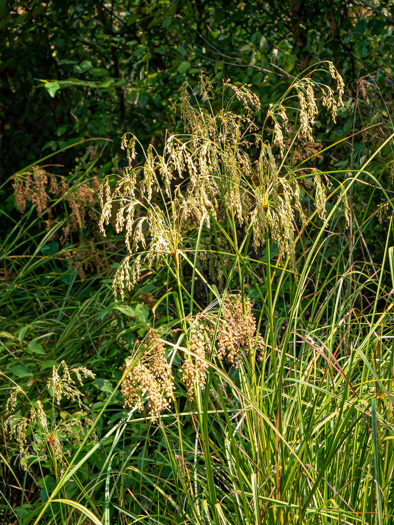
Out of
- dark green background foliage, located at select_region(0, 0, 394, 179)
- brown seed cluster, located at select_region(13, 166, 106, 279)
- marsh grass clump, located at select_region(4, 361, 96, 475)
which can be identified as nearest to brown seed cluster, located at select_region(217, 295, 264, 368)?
marsh grass clump, located at select_region(4, 361, 96, 475)

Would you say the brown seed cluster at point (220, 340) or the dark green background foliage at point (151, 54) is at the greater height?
the dark green background foliage at point (151, 54)

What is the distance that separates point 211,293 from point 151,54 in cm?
186

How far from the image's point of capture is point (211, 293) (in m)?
2.84

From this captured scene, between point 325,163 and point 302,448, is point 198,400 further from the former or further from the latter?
point 325,163

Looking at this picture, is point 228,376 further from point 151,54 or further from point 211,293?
point 151,54

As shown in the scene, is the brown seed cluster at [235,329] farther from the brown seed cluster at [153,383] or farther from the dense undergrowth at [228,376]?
the brown seed cluster at [153,383]

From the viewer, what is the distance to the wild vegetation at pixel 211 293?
1.62 metres

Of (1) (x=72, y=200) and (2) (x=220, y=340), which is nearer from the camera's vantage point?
(2) (x=220, y=340)

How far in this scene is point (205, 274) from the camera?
11.1 feet

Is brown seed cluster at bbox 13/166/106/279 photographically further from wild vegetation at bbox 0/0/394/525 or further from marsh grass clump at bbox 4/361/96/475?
marsh grass clump at bbox 4/361/96/475

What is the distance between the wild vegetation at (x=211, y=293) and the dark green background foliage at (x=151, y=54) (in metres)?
0.03

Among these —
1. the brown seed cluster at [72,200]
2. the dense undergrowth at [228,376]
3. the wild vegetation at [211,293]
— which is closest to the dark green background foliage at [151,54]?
the wild vegetation at [211,293]

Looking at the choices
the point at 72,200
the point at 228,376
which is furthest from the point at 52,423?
the point at 72,200

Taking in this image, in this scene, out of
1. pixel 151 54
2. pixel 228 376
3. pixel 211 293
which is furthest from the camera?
pixel 151 54
